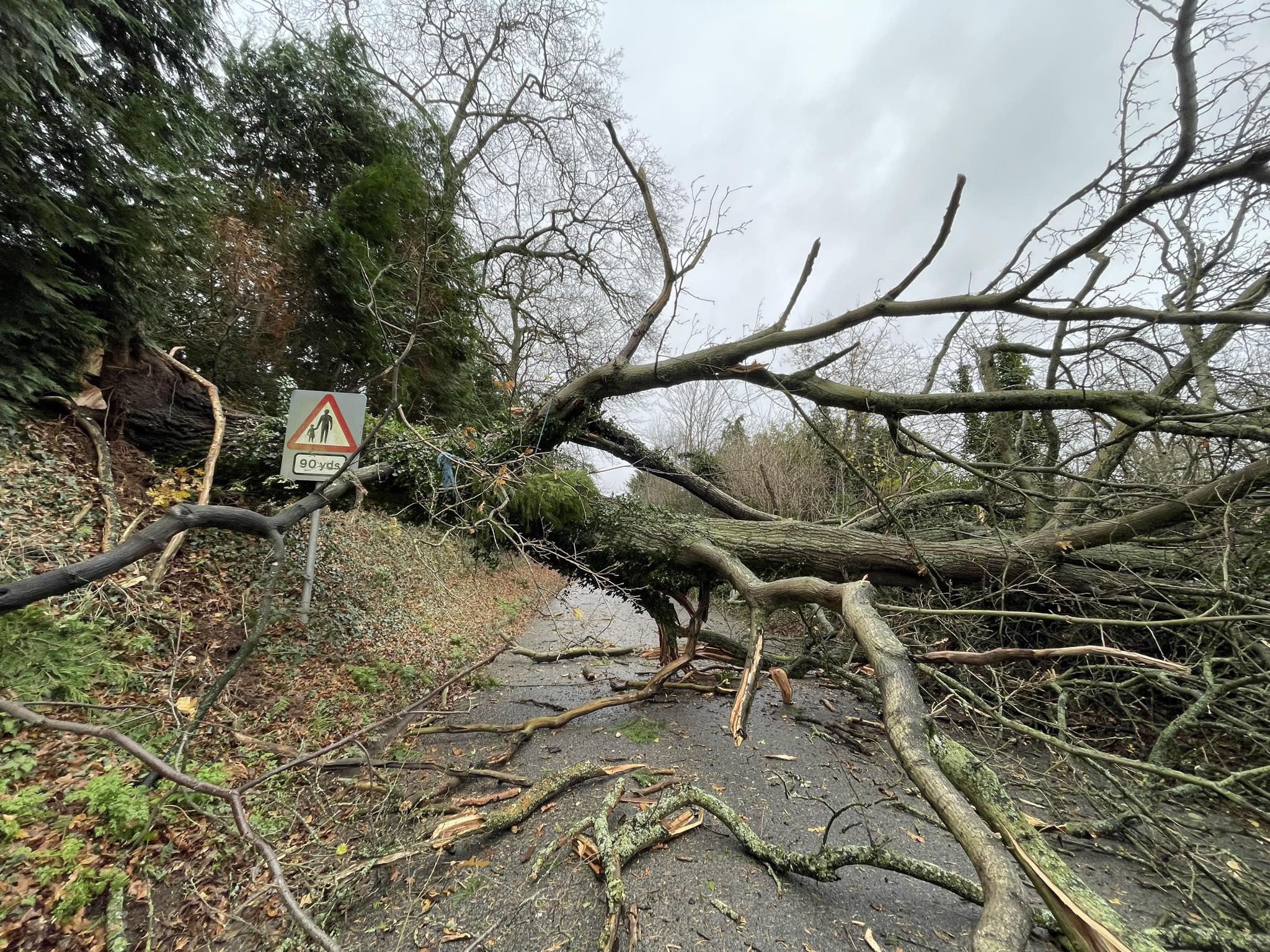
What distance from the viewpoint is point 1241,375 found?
3.66 meters

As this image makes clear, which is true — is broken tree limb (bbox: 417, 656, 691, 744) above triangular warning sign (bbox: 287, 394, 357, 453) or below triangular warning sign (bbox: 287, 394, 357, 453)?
below

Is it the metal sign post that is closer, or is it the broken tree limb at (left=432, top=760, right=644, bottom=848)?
the broken tree limb at (left=432, top=760, right=644, bottom=848)

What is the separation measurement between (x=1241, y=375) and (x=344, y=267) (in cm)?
879

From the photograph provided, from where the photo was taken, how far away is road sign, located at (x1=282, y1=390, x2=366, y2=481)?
3.36m

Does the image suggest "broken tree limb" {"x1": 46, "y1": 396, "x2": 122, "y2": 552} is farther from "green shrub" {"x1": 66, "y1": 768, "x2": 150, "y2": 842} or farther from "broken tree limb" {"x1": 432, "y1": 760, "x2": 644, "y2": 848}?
"broken tree limb" {"x1": 432, "y1": 760, "x2": 644, "y2": 848}

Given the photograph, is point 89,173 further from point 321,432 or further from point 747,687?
point 747,687

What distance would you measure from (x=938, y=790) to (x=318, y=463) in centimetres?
379

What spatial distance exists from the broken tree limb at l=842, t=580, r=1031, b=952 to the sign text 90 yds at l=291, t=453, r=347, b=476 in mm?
3350

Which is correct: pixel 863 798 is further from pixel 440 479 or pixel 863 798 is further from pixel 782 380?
pixel 440 479

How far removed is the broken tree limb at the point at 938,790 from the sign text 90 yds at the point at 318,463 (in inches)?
132

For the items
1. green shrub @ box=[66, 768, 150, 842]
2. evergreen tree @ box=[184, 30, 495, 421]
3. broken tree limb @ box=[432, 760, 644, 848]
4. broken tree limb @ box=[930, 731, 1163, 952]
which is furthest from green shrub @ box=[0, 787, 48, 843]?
evergreen tree @ box=[184, 30, 495, 421]

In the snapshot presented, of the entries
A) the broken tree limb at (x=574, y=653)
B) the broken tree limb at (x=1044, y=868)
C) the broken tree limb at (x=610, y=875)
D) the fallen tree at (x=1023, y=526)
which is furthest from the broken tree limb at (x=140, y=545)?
the broken tree limb at (x=574, y=653)

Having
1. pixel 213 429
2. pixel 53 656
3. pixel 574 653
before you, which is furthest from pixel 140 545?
pixel 574 653

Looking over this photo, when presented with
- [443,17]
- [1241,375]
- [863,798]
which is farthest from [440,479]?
[443,17]
